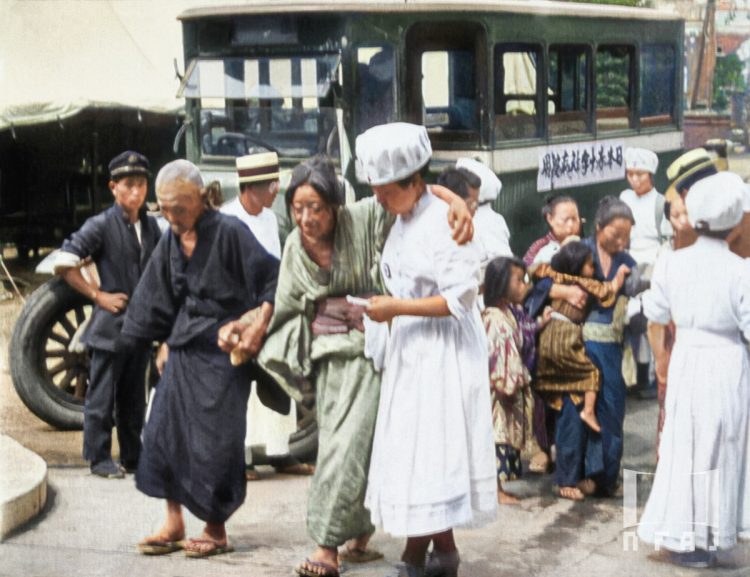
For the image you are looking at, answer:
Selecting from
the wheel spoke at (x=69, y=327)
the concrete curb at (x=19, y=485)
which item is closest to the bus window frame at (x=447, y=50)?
the wheel spoke at (x=69, y=327)

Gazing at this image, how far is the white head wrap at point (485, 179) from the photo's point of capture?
5.60m

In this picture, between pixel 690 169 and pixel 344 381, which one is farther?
pixel 690 169

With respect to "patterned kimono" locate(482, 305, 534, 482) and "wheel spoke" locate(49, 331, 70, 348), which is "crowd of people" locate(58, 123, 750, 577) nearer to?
"patterned kimono" locate(482, 305, 534, 482)

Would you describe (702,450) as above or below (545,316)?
below

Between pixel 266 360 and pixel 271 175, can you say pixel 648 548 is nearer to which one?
pixel 266 360

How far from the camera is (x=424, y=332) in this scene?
4777mm

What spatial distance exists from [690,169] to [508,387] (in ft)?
3.88

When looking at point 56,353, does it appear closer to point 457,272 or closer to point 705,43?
point 457,272

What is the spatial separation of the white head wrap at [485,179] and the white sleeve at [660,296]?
0.80m

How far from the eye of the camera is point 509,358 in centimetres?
571

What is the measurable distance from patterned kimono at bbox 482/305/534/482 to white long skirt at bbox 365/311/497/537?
33.9 inches

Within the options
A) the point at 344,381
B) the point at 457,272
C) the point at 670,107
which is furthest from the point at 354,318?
the point at 670,107

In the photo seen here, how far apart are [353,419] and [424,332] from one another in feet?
1.46

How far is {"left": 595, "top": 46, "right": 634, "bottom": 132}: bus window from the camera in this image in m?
6.07
